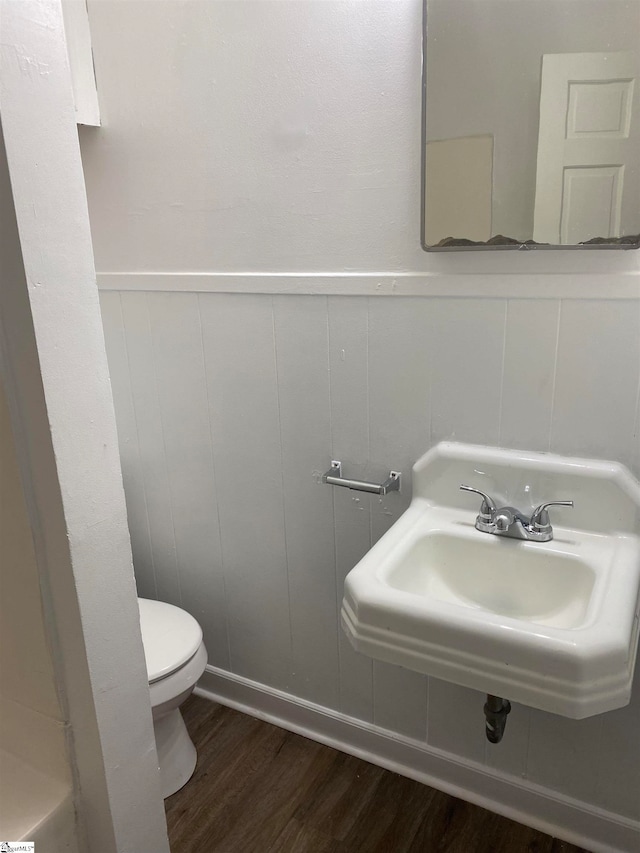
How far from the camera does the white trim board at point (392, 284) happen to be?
1303mm

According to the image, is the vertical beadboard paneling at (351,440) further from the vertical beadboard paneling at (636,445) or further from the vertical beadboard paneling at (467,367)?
the vertical beadboard paneling at (636,445)

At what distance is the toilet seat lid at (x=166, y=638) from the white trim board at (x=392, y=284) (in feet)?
2.88

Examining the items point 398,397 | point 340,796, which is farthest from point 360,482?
point 340,796

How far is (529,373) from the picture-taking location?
1411 millimetres

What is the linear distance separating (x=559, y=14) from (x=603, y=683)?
115 cm

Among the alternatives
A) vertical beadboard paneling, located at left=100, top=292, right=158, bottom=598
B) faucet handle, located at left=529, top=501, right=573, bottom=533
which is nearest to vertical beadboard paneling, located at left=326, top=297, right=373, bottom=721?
faucet handle, located at left=529, top=501, right=573, bottom=533

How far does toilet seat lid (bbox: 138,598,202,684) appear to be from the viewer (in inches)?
65.5

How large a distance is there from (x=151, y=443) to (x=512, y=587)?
1.14 metres

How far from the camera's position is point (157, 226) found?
1812mm

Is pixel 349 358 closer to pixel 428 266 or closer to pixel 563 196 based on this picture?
pixel 428 266

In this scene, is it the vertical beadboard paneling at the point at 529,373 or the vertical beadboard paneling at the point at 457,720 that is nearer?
the vertical beadboard paneling at the point at 529,373

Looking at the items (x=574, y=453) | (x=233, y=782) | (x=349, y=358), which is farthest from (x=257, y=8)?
(x=233, y=782)

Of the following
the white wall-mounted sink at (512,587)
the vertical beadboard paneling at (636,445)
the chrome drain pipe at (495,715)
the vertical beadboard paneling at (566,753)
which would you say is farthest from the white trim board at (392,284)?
the vertical beadboard paneling at (566,753)

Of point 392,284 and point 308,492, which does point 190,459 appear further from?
point 392,284
